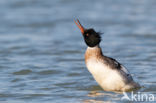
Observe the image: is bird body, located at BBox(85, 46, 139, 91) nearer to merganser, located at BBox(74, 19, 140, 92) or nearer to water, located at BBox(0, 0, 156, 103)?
merganser, located at BBox(74, 19, 140, 92)

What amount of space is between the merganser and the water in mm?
241

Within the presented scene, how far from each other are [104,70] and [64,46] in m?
6.44

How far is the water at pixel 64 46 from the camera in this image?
423 inches

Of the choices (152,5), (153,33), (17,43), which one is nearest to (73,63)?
(17,43)

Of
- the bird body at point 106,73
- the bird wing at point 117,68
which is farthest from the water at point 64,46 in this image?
the bird wing at point 117,68

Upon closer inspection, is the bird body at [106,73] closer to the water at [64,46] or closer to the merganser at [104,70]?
the merganser at [104,70]

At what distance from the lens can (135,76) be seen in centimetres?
1228

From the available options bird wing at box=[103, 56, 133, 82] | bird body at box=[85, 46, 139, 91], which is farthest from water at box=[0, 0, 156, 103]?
bird wing at box=[103, 56, 133, 82]

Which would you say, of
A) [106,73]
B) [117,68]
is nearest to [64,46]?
[117,68]

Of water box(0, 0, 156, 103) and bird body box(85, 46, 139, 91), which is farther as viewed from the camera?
water box(0, 0, 156, 103)

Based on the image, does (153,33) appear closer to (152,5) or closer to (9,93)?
(152,5)

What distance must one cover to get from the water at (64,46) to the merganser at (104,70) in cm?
24

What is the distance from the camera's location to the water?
423 inches

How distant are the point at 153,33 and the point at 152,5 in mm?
5225
